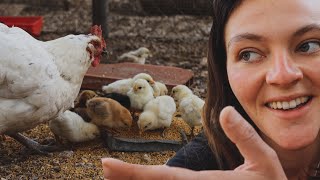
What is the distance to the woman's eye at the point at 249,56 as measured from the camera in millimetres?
1171

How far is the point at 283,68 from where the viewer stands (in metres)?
1.10

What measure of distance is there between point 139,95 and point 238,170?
115 inches

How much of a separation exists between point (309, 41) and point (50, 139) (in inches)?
112

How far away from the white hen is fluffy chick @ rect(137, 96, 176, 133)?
1.64 feet

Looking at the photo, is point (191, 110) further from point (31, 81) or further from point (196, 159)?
point (196, 159)

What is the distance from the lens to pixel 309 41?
3.79 ft

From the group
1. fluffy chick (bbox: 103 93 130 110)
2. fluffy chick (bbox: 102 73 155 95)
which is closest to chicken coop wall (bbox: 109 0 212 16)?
fluffy chick (bbox: 102 73 155 95)

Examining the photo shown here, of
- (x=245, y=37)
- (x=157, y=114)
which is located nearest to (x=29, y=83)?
(x=157, y=114)

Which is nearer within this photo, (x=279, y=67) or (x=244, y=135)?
(x=244, y=135)

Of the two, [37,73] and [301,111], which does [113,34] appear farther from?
[301,111]

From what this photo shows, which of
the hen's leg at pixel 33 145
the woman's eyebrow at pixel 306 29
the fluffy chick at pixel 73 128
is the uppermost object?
the woman's eyebrow at pixel 306 29

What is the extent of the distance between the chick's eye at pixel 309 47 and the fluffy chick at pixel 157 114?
8.10 ft

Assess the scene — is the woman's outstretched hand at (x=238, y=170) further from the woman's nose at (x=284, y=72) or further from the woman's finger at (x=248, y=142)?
the woman's nose at (x=284, y=72)

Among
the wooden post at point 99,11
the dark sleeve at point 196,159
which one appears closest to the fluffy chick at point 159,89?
the wooden post at point 99,11
